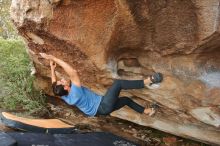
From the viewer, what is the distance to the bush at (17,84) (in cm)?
805

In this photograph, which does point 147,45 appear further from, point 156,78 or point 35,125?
point 35,125

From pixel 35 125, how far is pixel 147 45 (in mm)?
2590

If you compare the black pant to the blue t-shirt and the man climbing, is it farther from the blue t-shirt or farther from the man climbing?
the blue t-shirt

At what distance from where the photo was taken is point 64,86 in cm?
562

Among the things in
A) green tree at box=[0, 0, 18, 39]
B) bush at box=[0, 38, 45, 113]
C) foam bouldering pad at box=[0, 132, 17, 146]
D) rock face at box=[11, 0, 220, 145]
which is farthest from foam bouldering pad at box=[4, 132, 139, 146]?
green tree at box=[0, 0, 18, 39]

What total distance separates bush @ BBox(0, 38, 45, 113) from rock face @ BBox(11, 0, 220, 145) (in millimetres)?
1611

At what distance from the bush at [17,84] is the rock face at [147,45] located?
161cm

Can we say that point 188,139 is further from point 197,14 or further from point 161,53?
point 197,14


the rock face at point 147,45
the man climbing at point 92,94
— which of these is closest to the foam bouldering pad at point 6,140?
the man climbing at point 92,94

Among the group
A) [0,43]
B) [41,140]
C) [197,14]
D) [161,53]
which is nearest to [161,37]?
[161,53]

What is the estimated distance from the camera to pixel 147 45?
5730 mm

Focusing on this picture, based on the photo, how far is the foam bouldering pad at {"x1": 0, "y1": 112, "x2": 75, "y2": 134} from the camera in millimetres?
6590

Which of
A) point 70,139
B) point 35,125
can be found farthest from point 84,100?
point 35,125

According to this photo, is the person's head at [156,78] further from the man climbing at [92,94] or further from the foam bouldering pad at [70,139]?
the foam bouldering pad at [70,139]
